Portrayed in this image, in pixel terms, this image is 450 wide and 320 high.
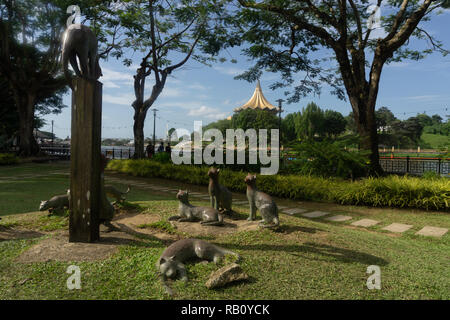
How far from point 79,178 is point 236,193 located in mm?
6244

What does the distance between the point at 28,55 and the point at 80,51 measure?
20258mm

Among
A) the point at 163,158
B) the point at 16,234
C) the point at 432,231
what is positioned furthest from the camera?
the point at 163,158

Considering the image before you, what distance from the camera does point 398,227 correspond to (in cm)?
543

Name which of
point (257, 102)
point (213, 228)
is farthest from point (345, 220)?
point (257, 102)

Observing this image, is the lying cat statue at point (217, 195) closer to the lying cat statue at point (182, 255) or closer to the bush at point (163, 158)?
the lying cat statue at point (182, 255)

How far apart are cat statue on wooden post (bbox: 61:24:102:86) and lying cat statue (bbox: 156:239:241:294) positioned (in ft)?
8.12

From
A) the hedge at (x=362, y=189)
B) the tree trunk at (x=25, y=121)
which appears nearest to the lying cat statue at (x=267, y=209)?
the hedge at (x=362, y=189)

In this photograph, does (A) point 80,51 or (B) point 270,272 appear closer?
(B) point 270,272

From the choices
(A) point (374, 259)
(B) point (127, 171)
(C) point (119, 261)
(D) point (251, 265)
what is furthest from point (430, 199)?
(B) point (127, 171)

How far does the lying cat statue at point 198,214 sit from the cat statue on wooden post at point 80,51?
2220 millimetres

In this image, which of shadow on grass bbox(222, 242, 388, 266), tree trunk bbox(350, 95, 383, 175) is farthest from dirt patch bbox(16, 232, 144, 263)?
tree trunk bbox(350, 95, 383, 175)

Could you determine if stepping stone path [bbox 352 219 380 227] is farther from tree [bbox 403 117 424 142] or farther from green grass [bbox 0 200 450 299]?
tree [bbox 403 117 424 142]

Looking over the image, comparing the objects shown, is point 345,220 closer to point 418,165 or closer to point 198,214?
point 198,214
